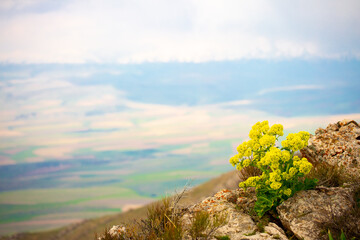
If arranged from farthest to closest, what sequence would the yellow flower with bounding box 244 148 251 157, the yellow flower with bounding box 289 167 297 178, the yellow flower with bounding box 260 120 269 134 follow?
the yellow flower with bounding box 260 120 269 134
the yellow flower with bounding box 244 148 251 157
the yellow flower with bounding box 289 167 297 178

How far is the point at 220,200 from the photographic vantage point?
8.08 m

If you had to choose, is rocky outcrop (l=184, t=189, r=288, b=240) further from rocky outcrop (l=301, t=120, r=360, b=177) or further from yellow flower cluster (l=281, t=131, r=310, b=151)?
rocky outcrop (l=301, t=120, r=360, b=177)

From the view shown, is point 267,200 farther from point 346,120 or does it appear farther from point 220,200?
point 346,120

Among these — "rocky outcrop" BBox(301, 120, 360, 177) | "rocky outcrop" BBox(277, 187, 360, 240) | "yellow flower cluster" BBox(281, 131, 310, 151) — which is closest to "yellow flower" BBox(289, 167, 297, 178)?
"yellow flower cluster" BBox(281, 131, 310, 151)

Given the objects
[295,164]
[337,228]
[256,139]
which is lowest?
[337,228]

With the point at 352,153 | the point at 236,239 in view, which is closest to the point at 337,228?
the point at 236,239

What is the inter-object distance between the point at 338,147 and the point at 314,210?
132 inches

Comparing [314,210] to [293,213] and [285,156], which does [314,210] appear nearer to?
[293,213]

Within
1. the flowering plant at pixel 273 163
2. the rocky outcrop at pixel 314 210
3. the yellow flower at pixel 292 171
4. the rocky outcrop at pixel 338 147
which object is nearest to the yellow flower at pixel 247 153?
the flowering plant at pixel 273 163

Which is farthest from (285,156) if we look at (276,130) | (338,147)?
(338,147)

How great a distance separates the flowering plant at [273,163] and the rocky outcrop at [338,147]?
7.43 feet

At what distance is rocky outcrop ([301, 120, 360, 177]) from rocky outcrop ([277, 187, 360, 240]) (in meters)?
1.90

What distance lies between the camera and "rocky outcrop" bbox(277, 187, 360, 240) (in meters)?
6.34

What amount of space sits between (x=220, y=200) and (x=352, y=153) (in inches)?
161
